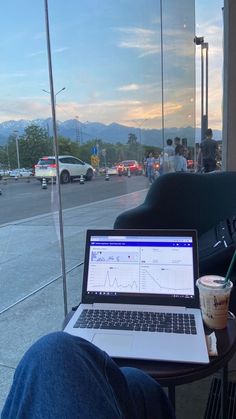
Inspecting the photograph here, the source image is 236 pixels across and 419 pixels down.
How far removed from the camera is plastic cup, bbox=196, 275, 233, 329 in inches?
37.8

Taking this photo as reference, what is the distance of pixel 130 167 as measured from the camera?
182 inches

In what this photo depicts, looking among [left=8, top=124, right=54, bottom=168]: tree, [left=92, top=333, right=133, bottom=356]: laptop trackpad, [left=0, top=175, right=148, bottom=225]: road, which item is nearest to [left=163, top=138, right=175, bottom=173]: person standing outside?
[left=0, top=175, right=148, bottom=225]: road

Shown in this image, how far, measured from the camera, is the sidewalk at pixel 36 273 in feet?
6.97

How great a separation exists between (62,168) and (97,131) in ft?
3.01

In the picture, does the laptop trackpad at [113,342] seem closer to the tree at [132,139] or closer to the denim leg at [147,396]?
the denim leg at [147,396]

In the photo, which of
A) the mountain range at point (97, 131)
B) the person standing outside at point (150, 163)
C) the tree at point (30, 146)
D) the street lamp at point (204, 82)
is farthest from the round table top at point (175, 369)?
the street lamp at point (204, 82)

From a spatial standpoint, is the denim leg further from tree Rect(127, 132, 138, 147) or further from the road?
tree Rect(127, 132, 138, 147)

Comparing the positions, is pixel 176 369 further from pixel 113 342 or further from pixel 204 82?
pixel 204 82

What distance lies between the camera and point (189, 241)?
1.09m

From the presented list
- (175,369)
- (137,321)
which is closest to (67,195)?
(137,321)

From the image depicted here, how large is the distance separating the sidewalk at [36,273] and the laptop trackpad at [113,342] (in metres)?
0.93

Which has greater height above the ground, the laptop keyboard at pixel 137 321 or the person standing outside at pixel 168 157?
the person standing outside at pixel 168 157

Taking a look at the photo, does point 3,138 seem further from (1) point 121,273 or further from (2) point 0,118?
(1) point 121,273

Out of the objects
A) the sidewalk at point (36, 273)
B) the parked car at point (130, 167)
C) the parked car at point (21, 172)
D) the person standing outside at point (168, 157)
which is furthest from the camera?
the person standing outside at point (168, 157)
